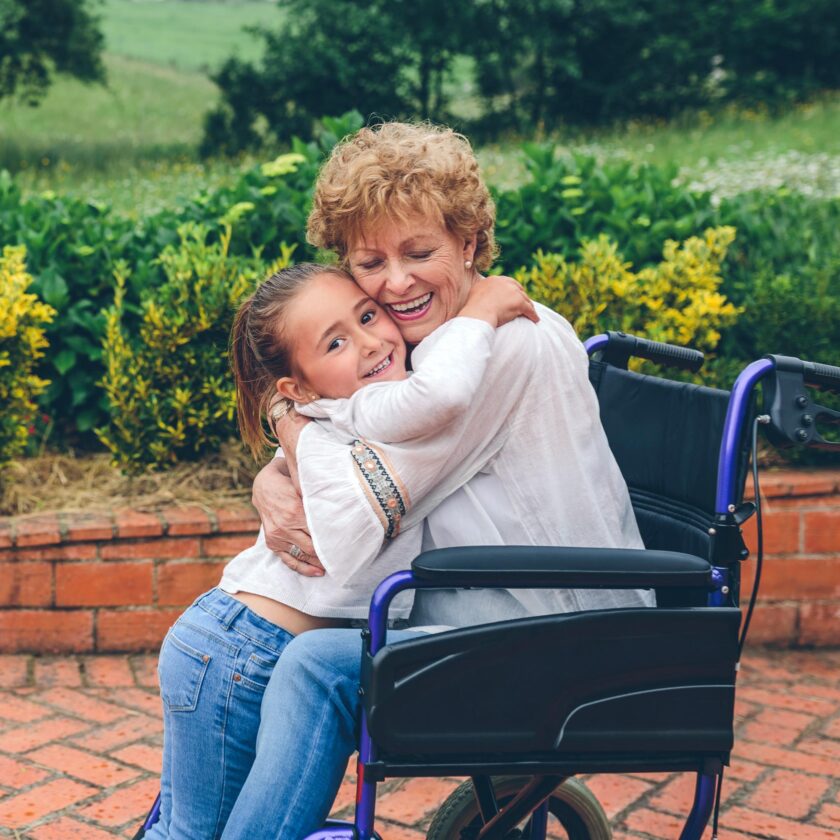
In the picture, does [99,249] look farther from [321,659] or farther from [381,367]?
[321,659]

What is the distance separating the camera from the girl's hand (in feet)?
6.43

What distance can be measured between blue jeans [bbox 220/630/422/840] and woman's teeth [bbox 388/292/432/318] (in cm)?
59

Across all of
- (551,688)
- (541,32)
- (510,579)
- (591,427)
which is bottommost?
(551,688)

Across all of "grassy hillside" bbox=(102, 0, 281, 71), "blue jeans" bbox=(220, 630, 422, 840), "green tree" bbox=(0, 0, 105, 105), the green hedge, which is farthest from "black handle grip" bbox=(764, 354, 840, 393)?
"grassy hillside" bbox=(102, 0, 281, 71)

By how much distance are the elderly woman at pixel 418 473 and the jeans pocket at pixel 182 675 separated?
0.53 ft

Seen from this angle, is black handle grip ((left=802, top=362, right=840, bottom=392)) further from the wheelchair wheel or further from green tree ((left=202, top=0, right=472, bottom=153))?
green tree ((left=202, top=0, right=472, bottom=153))

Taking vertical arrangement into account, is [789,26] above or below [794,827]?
above

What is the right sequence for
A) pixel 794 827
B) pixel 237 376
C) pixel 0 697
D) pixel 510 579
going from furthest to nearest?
pixel 0 697 → pixel 794 827 → pixel 237 376 → pixel 510 579

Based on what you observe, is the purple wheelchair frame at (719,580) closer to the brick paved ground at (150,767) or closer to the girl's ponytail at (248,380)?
the girl's ponytail at (248,380)

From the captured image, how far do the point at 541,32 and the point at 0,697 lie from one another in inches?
746

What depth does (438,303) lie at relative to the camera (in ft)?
6.96

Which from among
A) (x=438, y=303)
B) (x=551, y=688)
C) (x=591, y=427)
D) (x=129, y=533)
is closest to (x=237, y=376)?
(x=438, y=303)

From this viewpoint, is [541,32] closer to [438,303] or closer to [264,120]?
[264,120]

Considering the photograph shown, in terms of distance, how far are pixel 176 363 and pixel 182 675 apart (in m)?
2.14
